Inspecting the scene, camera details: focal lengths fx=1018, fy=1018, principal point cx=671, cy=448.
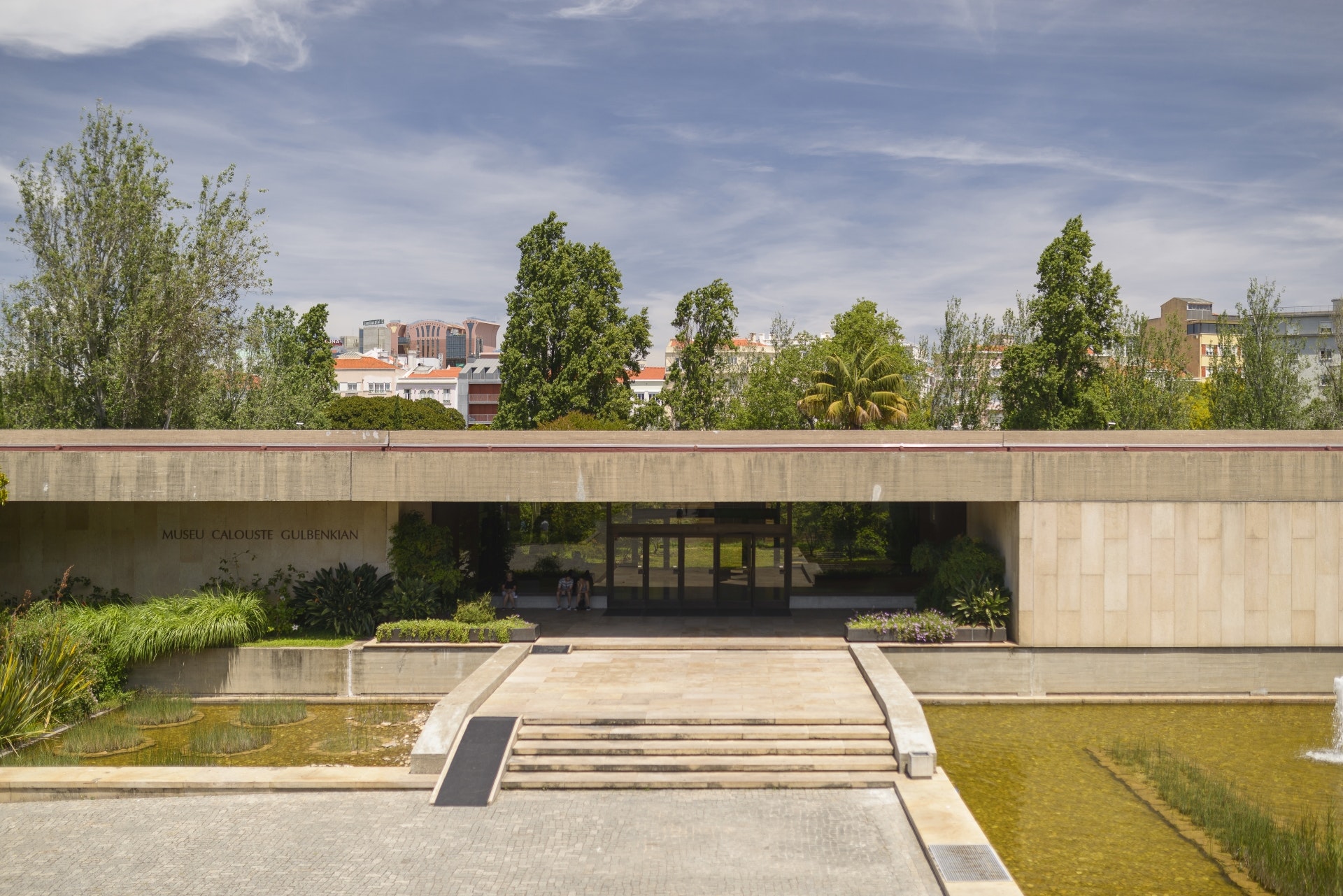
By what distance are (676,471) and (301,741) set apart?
8294mm

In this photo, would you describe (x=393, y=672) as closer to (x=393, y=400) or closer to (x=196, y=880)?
(x=196, y=880)

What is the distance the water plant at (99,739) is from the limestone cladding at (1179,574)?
15856 millimetres

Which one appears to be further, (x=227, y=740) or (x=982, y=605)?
(x=982, y=605)

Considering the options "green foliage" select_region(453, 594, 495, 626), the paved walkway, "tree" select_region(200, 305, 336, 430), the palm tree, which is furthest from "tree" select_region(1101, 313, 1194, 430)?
"tree" select_region(200, 305, 336, 430)

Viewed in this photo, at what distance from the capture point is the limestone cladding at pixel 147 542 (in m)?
21.7

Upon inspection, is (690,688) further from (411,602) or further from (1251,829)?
(1251,829)

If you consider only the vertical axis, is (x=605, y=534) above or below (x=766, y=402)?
below

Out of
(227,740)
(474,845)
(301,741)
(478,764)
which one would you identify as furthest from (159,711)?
(474,845)

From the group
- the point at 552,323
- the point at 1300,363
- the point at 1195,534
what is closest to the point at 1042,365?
the point at 1300,363

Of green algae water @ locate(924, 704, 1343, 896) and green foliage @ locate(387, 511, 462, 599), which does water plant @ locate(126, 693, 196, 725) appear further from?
green algae water @ locate(924, 704, 1343, 896)

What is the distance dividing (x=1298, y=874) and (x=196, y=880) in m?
11.7

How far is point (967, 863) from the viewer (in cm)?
1112

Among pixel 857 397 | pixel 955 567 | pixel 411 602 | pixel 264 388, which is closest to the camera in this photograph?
pixel 411 602

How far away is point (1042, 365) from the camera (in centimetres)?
4744
